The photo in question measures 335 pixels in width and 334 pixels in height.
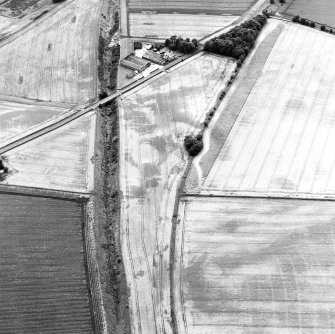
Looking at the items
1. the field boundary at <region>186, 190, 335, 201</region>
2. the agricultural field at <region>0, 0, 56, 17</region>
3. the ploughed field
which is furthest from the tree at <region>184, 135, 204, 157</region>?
the ploughed field

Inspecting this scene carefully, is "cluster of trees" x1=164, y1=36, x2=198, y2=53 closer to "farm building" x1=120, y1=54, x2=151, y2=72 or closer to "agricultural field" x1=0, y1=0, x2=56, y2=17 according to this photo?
"farm building" x1=120, y1=54, x2=151, y2=72

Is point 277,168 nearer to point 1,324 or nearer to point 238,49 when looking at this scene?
point 238,49

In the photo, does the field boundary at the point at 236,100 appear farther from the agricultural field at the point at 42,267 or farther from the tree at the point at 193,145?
the agricultural field at the point at 42,267

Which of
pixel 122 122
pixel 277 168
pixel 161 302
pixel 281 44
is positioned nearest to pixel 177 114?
pixel 122 122

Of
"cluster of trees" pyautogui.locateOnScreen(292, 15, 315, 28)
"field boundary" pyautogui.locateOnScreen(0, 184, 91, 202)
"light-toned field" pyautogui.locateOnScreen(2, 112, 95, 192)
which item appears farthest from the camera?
"cluster of trees" pyautogui.locateOnScreen(292, 15, 315, 28)

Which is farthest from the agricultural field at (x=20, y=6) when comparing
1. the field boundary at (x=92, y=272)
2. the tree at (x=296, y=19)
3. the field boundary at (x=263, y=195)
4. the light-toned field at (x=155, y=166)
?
the field boundary at (x=263, y=195)

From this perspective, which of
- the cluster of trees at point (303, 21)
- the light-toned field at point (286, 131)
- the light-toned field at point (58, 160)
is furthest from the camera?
the cluster of trees at point (303, 21)

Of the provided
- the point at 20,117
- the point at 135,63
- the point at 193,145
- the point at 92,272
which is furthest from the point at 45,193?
the point at 135,63
